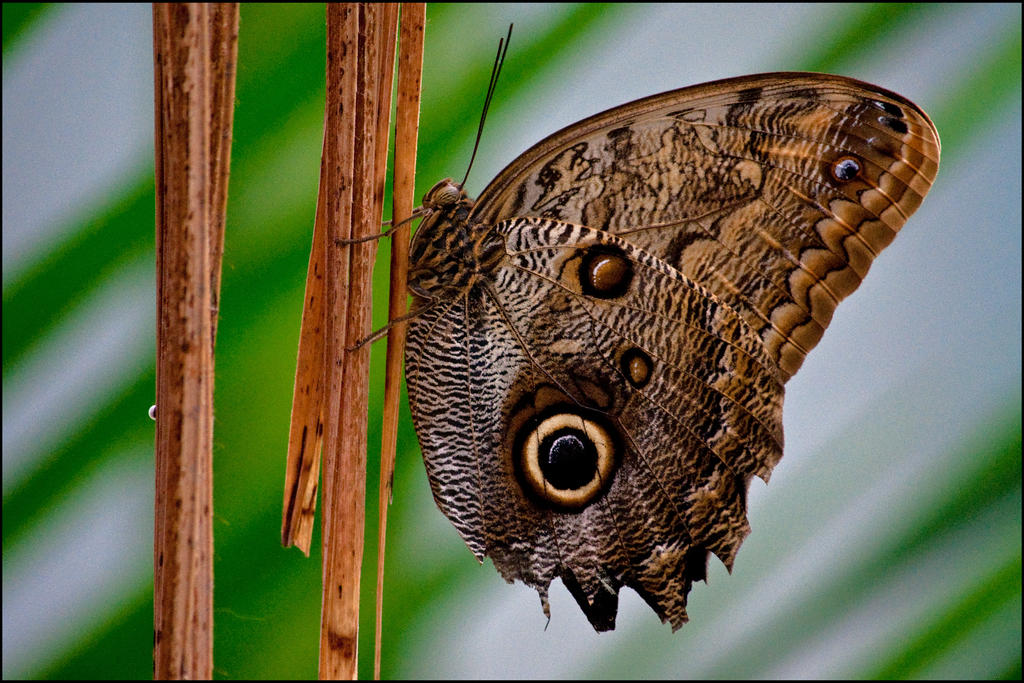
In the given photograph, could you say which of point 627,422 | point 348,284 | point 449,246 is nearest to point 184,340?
point 348,284

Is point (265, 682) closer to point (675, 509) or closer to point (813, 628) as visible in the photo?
point (675, 509)

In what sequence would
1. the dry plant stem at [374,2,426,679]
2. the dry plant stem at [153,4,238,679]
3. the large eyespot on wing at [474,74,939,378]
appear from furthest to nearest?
the large eyespot on wing at [474,74,939,378] < the dry plant stem at [374,2,426,679] < the dry plant stem at [153,4,238,679]

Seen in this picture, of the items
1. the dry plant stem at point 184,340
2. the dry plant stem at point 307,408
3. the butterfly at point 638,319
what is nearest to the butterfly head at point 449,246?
Answer: the butterfly at point 638,319

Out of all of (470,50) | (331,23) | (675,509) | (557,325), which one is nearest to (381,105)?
(331,23)

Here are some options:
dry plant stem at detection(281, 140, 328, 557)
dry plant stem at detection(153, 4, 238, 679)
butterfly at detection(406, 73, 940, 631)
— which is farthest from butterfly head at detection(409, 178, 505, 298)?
dry plant stem at detection(153, 4, 238, 679)

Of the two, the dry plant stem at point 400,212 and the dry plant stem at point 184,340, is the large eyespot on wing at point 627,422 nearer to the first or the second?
the dry plant stem at point 400,212

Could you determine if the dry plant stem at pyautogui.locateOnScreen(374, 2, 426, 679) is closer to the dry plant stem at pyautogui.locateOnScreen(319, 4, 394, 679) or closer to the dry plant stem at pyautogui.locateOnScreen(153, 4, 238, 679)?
the dry plant stem at pyautogui.locateOnScreen(319, 4, 394, 679)
